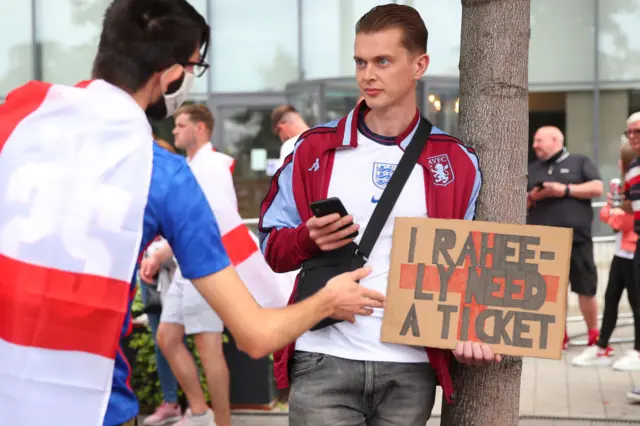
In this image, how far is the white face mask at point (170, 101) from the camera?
100 inches

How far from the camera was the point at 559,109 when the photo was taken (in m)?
18.1

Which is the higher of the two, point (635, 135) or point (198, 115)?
point (198, 115)

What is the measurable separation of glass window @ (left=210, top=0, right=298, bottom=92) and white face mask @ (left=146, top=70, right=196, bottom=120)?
16002 mm

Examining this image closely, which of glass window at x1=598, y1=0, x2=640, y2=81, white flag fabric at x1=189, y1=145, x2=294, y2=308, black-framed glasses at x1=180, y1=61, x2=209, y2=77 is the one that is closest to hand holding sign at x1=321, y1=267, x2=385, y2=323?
black-framed glasses at x1=180, y1=61, x2=209, y2=77

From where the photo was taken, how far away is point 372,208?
3117 millimetres

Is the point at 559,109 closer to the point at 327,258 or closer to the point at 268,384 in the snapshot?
the point at 268,384

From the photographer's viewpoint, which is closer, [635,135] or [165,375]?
[165,375]

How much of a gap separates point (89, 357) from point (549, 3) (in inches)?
650

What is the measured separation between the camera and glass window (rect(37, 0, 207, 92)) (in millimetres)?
19109

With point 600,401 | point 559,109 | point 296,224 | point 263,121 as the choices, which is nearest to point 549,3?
point 559,109

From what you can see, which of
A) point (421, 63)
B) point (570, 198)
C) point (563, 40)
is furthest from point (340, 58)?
point (421, 63)

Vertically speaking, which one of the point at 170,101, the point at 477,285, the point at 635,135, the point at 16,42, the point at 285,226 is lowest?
the point at 477,285

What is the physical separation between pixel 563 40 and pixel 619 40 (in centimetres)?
95

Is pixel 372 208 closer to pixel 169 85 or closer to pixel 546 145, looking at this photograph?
pixel 169 85
